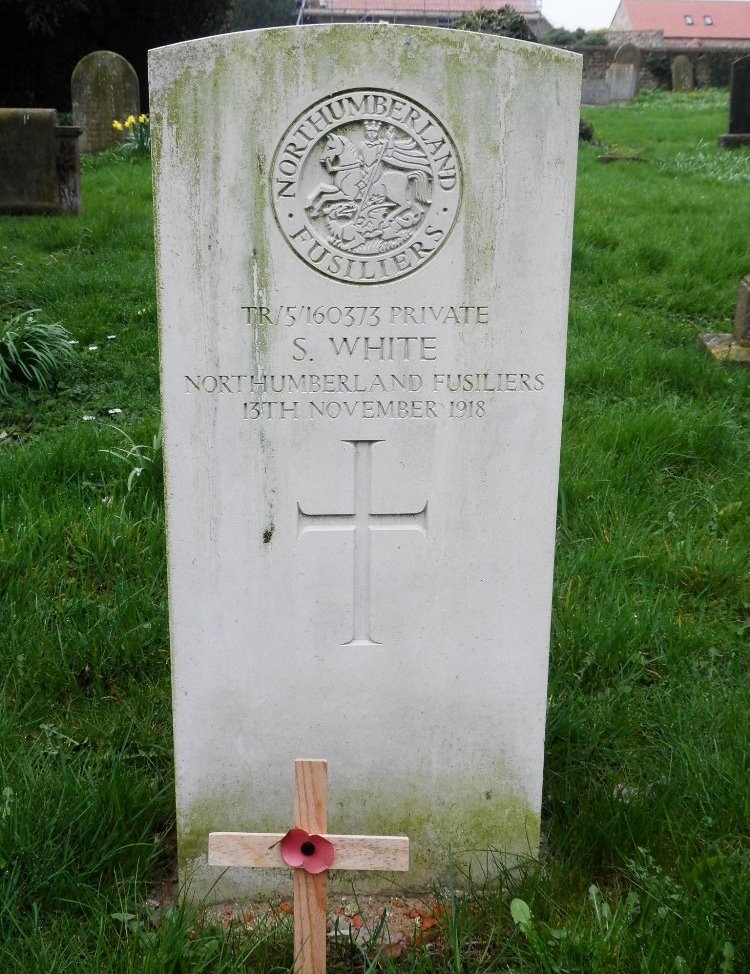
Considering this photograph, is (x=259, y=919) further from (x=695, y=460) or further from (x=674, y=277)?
(x=674, y=277)

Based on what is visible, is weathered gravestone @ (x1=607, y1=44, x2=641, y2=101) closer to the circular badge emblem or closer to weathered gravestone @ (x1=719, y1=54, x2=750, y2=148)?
weathered gravestone @ (x1=719, y1=54, x2=750, y2=148)

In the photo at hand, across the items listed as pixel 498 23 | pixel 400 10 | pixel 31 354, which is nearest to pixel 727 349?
pixel 31 354

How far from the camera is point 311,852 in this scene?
2.12 m

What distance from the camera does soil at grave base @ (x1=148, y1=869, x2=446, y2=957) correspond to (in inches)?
90.4

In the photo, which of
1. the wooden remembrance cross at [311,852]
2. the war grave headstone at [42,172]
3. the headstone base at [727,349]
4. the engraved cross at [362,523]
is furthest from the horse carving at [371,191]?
the war grave headstone at [42,172]

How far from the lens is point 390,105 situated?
2.05 m

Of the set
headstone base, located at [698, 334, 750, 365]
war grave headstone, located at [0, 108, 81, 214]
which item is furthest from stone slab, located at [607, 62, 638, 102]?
headstone base, located at [698, 334, 750, 365]

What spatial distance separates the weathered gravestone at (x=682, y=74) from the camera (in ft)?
93.8

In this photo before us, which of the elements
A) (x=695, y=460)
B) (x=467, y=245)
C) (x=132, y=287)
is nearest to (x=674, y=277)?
(x=695, y=460)

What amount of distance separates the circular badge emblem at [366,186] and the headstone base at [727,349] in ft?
12.6

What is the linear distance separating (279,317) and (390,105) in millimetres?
470

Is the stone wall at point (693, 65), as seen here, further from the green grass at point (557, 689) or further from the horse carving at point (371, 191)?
the horse carving at point (371, 191)

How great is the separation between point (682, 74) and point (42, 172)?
80.3 feet

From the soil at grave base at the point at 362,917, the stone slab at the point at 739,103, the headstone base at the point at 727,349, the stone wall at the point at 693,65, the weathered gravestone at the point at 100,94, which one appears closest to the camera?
the soil at grave base at the point at 362,917
